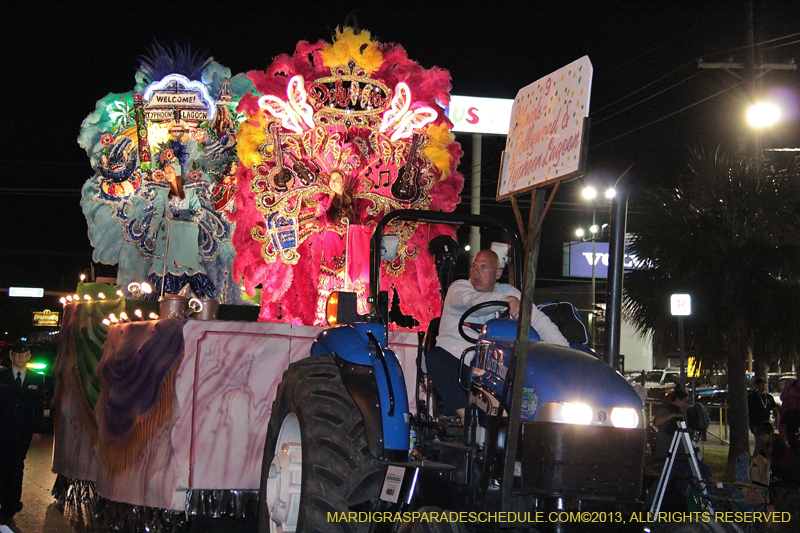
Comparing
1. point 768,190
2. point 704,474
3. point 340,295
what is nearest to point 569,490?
point 340,295

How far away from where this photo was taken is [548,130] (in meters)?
4.38

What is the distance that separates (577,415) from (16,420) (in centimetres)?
713

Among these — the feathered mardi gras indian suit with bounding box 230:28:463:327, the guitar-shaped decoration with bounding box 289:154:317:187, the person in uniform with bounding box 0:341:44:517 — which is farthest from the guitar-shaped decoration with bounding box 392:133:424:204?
the person in uniform with bounding box 0:341:44:517

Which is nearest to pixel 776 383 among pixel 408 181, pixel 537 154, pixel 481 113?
pixel 481 113

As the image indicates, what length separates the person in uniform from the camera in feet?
29.8

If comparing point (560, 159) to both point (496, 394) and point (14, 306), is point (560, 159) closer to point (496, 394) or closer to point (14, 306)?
point (496, 394)

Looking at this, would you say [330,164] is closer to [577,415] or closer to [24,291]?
[577,415]

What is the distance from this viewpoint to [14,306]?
183ft

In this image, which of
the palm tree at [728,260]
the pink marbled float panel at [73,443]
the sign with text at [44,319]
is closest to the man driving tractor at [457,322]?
the pink marbled float panel at [73,443]

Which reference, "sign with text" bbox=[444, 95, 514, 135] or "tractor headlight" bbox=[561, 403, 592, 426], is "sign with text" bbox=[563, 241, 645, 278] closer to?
"sign with text" bbox=[444, 95, 514, 135]

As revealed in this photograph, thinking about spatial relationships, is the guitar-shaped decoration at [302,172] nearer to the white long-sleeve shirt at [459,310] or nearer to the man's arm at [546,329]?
the white long-sleeve shirt at [459,310]

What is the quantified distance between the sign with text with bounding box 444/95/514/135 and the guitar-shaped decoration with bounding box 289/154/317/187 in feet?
81.0

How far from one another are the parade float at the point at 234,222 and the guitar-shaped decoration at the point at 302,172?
1 cm

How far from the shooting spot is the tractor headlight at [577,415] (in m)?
4.18
